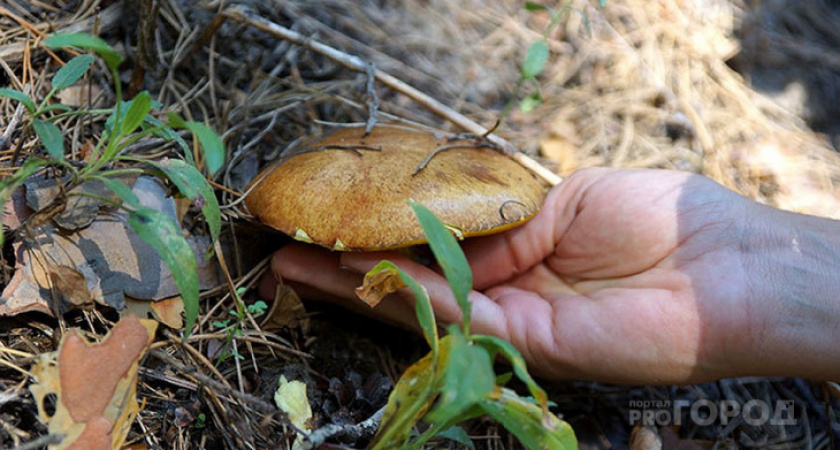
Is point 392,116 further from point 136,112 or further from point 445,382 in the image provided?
point 445,382

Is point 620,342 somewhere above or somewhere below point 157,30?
below

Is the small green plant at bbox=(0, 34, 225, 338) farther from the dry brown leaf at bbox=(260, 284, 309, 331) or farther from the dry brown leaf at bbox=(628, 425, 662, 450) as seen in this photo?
the dry brown leaf at bbox=(628, 425, 662, 450)

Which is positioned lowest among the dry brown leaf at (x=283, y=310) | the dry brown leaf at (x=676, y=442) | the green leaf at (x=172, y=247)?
the dry brown leaf at (x=676, y=442)

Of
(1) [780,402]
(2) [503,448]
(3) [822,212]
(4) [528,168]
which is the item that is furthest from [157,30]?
(3) [822,212]

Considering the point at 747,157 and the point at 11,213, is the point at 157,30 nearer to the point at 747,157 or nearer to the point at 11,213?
the point at 11,213

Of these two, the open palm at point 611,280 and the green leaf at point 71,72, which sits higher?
the green leaf at point 71,72

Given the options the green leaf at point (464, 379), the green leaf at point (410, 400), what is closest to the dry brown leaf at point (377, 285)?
the green leaf at point (410, 400)

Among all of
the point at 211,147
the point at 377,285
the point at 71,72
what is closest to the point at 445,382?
the point at 377,285

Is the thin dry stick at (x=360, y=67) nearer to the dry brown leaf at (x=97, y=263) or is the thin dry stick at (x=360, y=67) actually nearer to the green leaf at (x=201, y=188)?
the dry brown leaf at (x=97, y=263)
